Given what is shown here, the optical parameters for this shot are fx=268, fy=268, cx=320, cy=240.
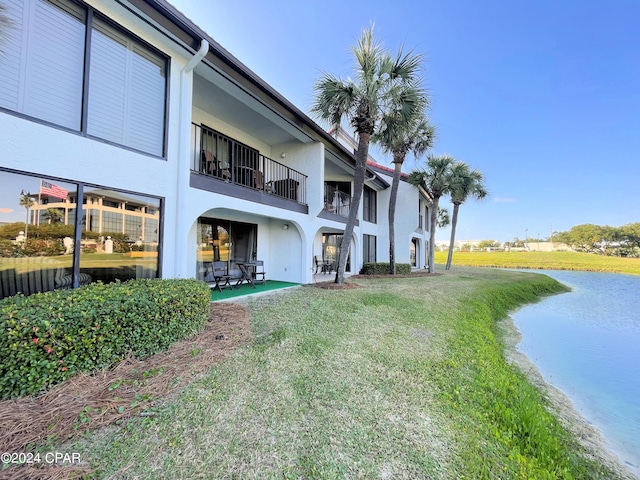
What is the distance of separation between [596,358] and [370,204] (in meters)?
13.0

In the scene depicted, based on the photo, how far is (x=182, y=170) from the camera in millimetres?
5629

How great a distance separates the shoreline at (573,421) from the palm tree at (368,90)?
7.34m

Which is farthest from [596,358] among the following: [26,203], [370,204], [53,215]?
[370,204]

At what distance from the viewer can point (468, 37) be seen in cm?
1606

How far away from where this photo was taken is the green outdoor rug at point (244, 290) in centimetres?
730

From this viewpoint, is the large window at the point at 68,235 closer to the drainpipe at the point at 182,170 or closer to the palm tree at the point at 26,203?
the palm tree at the point at 26,203

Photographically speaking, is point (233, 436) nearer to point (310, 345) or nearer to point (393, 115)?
point (310, 345)

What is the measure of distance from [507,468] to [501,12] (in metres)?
19.7

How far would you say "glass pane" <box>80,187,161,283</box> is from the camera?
171 inches

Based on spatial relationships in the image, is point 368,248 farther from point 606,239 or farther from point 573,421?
point 606,239

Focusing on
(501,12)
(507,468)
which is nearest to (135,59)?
(507,468)

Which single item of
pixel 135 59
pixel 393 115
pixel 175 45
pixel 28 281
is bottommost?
pixel 28 281

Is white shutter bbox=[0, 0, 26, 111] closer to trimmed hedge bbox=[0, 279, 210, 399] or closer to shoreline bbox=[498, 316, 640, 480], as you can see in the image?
trimmed hedge bbox=[0, 279, 210, 399]

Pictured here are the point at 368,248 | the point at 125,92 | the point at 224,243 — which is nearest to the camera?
the point at 125,92
